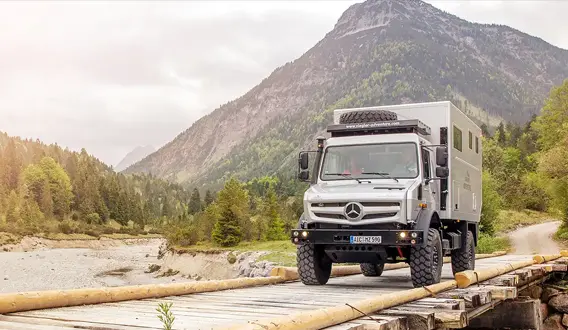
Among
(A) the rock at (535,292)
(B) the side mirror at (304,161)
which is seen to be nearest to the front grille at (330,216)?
(B) the side mirror at (304,161)

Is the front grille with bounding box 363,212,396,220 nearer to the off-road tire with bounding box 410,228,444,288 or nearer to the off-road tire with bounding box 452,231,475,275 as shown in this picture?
the off-road tire with bounding box 410,228,444,288

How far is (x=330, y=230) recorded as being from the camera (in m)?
12.5

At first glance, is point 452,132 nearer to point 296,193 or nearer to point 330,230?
point 330,230

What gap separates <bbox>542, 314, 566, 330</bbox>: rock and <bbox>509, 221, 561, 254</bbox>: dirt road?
2146cm

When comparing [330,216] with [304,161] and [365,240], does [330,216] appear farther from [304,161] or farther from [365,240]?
[304,161]

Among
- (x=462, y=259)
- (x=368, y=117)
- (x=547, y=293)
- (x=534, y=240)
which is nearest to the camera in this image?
(x=368, y=117)

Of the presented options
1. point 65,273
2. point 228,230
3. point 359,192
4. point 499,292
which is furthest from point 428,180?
point 65,273

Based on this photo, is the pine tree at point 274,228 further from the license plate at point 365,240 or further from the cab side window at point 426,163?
the license plate at point 365,240

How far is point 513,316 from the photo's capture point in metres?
15.6

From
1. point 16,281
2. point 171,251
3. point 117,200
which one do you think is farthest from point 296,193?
point 16,281

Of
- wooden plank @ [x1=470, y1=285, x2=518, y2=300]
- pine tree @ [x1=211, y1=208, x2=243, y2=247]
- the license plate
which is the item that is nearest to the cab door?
the license plate

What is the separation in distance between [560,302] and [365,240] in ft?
38.1

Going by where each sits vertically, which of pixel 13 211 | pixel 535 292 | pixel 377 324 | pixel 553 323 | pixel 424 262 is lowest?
pixel 553 323

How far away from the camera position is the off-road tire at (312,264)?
1315cm
